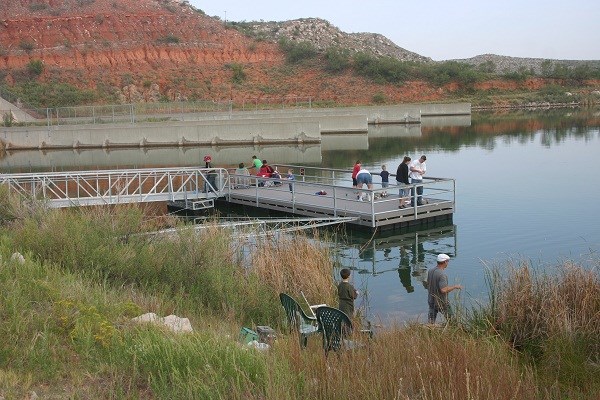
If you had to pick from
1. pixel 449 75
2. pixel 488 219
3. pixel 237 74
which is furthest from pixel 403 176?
pixel 449 75

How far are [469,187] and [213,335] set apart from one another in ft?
74.5

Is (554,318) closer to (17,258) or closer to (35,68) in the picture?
(17,258)

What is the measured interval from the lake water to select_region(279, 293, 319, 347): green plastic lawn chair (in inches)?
80.1

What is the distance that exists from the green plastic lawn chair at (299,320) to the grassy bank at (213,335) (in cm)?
27

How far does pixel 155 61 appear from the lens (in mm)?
86750

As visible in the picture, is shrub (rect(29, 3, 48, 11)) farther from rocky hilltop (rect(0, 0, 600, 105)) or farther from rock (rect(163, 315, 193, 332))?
rock (rect(163, 315, 193, 332))

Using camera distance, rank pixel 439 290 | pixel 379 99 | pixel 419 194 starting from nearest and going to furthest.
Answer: pixel 439 290 < pixel 419 194 < pixel 379 99

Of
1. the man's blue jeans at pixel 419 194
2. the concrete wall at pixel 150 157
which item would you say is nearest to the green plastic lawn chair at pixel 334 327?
the man's blue jeans at pixel 419 194

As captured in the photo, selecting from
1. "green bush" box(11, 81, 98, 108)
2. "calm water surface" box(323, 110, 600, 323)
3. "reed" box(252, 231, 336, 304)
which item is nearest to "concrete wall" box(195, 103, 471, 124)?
"calm water surface" box(323, 110, 600, 323)

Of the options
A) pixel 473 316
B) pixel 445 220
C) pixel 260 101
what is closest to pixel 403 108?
pixel 260 101

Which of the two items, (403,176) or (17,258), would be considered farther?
(403,176)

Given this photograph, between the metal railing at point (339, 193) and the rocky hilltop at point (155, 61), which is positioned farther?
the rocky hilltop at point (155, 61)

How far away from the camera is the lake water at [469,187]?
1602cm

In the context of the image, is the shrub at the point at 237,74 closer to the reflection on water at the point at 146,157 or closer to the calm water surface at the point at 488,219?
the reflection on water at the point at 146,157
